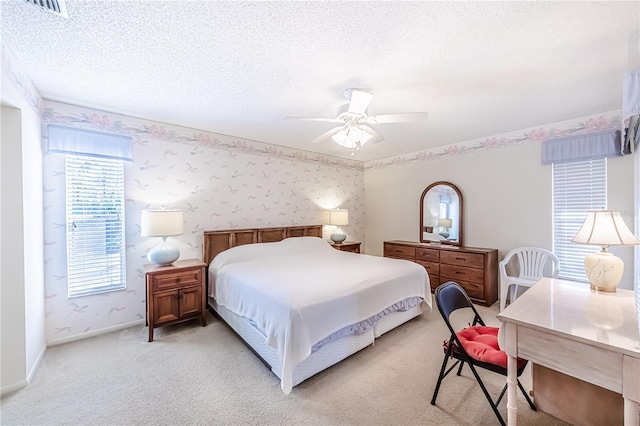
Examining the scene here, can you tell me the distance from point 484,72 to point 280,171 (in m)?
3.02

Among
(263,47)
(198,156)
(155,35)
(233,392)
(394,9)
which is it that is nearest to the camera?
(394,9)

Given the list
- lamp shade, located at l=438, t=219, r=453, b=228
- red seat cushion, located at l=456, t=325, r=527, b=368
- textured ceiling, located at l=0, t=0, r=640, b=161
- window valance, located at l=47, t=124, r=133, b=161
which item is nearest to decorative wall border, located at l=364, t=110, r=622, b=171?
textured ceiling, located at l=0, t=0, r=640, b=161

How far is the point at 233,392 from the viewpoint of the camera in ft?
6.31

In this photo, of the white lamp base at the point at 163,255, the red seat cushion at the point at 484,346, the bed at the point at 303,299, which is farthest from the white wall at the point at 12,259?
the red seat cushion at the point at 484,346

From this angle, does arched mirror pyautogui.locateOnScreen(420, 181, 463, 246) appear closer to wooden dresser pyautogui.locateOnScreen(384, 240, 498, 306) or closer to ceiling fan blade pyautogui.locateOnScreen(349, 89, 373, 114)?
wooden dresser pyautogui.locateOnScreen(384, 240, 498, 306)

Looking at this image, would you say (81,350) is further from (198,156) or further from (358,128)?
(358,128)

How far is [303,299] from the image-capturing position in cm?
201

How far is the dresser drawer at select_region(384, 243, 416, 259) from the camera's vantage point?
4375mm

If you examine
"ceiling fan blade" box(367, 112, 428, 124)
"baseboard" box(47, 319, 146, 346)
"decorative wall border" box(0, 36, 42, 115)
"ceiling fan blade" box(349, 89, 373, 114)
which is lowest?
"baseboard" box(47, 319, 146, 346)

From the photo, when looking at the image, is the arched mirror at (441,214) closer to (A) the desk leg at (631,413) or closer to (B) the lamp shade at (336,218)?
(B) the lamp shade at (336,218)

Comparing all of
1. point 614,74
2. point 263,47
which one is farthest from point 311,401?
point 614,74

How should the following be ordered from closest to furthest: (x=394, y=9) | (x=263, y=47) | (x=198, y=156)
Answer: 1. (x=394, y=9)
2. (x=263, y=47)
3. (x=198, y=156)

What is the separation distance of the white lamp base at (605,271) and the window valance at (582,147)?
1.96 metres

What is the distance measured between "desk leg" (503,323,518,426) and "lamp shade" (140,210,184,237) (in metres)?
3.01
